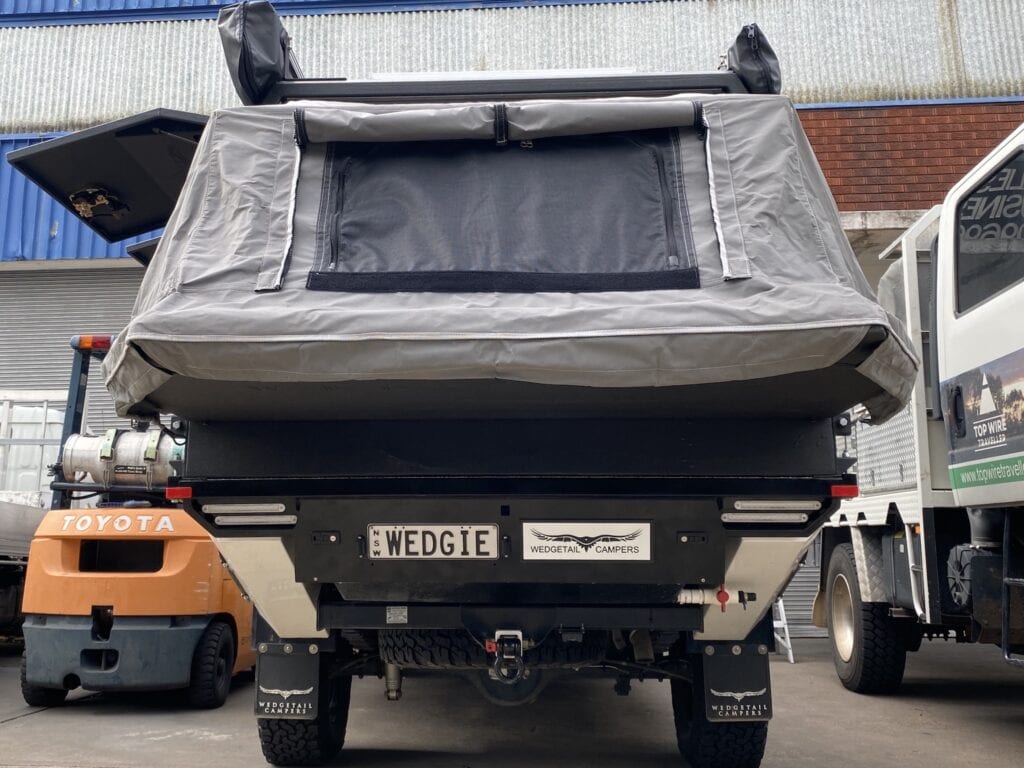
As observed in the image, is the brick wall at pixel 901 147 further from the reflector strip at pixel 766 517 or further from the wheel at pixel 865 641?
the reflector strip at pixel 766 517

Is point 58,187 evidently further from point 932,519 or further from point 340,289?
point 932,519

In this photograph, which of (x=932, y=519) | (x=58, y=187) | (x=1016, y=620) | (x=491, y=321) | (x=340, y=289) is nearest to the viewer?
(x=491, y=321)

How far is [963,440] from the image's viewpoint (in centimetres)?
507

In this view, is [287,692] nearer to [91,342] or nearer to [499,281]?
[499,281]

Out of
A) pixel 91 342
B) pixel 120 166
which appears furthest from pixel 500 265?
pixel 91 342

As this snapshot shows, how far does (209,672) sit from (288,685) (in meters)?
2.38

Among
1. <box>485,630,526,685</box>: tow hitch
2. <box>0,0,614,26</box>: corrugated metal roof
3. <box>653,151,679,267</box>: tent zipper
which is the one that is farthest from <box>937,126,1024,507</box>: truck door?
<box>0,0,614,26</box>: corrugated metal roof

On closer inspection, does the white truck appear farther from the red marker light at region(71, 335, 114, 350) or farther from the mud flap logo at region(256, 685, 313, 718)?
the red marker light at region(71, 335, 114, 350)

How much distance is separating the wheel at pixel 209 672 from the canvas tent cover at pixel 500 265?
9.95ft

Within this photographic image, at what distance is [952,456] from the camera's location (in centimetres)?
523

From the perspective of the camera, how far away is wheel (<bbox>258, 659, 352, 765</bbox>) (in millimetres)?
4121

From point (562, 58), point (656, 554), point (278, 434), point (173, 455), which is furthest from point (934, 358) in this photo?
point (562, 58)

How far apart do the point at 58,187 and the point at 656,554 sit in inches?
149

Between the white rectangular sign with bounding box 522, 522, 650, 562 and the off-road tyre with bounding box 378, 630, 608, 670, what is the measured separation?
0.59 m
